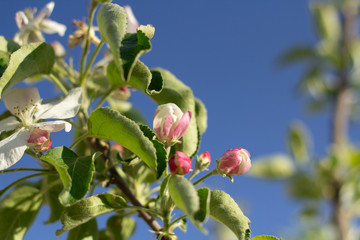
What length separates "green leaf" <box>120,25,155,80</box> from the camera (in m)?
0.59

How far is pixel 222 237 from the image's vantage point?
6.18 meters

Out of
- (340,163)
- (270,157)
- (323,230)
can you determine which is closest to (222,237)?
(270,157)

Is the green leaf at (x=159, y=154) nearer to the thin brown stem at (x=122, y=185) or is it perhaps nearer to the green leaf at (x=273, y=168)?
the thin brown stem at (x=122, y=185)

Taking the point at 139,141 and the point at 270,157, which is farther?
the point at 270,157

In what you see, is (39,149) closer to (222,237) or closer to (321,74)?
(222,237)

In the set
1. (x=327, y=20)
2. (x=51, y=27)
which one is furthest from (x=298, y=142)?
(x=51, y=27)

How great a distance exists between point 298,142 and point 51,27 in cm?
424

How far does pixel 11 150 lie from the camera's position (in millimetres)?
670

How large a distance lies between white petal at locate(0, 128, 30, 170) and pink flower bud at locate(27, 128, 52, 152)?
0.5 inches

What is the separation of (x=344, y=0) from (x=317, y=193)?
3.90 m

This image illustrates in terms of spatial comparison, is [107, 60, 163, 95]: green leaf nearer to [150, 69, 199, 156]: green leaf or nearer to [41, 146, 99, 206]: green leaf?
[150, 69, 199, 156]: green leaf

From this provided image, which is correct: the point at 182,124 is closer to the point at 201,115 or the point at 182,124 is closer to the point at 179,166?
the point at 179,166

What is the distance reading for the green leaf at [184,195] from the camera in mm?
513

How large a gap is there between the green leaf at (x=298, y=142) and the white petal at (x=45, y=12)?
409 cm
